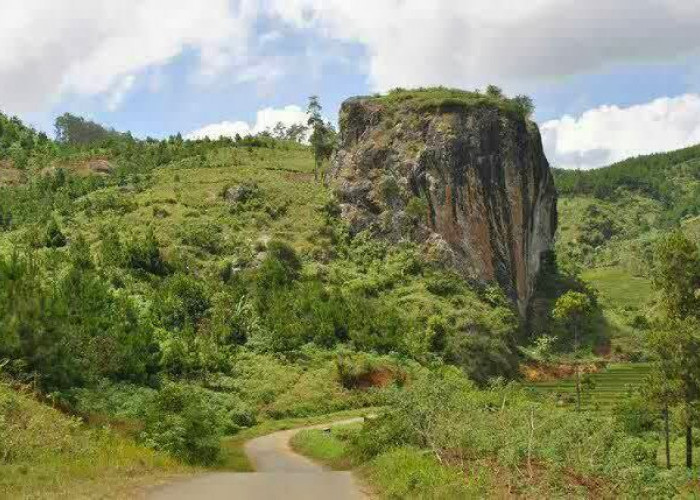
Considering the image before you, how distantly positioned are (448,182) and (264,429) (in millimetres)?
44116

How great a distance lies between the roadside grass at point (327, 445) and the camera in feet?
95.1

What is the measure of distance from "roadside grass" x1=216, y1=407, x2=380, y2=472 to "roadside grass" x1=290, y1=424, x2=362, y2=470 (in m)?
2.94

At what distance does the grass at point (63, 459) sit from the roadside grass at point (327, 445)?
8.26m

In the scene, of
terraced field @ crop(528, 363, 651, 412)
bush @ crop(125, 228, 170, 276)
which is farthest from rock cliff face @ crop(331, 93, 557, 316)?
bush @ crop(125, 228, 170, 276)

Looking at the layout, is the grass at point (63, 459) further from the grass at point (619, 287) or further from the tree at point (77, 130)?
the tree at point (77, 130)

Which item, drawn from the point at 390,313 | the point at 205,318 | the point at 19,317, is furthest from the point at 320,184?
the point at 19,317

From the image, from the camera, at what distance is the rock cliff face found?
80.3 meters

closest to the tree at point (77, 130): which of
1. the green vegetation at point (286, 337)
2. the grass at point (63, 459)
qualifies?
the green vegetation at point (286, 337)

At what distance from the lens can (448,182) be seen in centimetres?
8150

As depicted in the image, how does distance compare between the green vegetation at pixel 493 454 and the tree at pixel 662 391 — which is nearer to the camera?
the green vegetation at pixel 493 454

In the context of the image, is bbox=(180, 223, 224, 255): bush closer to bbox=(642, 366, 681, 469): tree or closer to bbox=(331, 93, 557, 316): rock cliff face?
bbox=(331, 93, 557, 316): rock cliff face

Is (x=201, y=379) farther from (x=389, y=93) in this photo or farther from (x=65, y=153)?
(x=65, y=153)

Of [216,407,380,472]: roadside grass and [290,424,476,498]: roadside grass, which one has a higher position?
[290,424,476,498]: roadside grass

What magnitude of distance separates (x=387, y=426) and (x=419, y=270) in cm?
5349
